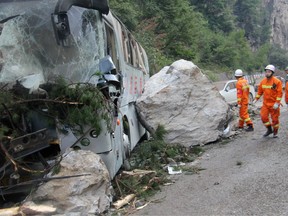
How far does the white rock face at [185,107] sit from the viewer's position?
8.86 m

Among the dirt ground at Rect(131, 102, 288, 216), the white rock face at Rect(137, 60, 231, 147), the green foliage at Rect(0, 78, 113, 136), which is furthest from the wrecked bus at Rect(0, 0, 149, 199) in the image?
the white rock face at Rect(137, 60, 231, 147)

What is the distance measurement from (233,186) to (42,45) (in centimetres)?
311

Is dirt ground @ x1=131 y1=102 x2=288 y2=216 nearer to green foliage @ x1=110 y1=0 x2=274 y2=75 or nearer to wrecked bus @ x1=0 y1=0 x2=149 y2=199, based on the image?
wrecked bus @ x1=0 y1=0 x2=149 y2=199

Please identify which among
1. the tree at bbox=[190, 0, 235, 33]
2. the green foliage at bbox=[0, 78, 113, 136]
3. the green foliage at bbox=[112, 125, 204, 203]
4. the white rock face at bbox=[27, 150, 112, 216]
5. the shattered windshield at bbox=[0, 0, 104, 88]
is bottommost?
the tree at bbox=[190, 0, 235, 33]

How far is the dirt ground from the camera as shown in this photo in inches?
198

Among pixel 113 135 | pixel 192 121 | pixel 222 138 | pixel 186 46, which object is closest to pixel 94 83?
pixel 113 135

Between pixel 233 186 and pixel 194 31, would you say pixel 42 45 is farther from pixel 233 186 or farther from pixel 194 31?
pixel 194 31

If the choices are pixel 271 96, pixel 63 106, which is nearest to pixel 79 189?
pixel 63 106

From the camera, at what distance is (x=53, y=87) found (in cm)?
515

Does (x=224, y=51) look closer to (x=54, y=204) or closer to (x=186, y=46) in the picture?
(x=186, y=46)

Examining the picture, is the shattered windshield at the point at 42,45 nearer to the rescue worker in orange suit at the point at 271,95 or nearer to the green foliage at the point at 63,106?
the green foliage at the point at 63,106

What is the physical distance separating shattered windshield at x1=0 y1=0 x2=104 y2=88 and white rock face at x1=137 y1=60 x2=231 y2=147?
3229 mm

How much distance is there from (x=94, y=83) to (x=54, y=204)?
161 centimetres

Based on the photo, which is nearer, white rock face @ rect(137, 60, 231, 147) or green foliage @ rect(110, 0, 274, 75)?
white rock face @ rect(137, 60, 231, 147)
